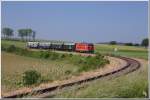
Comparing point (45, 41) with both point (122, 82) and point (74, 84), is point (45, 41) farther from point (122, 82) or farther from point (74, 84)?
point (122, 82)

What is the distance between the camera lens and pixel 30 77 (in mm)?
8023

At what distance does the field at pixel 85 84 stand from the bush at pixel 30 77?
14 cm

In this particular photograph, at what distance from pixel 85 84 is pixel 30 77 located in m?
1.09

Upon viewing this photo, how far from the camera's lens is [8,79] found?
27.5ft

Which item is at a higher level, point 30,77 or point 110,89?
point 30,77

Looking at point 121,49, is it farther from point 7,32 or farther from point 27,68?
point 7,32

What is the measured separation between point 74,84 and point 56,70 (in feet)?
2.33

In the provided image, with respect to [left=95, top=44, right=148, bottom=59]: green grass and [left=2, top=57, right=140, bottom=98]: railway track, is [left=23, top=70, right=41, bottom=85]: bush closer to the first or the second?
[left=2, top=57, right=140, bottom=98]: railway track

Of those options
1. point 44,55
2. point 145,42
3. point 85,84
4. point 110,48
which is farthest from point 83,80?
point 145,42

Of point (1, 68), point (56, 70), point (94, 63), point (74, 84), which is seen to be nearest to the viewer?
point (1, 68)

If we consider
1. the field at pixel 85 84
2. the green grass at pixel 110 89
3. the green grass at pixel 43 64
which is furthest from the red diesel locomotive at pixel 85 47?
the green grass at pixel 110 89

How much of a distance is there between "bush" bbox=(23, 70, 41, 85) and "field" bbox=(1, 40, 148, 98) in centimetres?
14

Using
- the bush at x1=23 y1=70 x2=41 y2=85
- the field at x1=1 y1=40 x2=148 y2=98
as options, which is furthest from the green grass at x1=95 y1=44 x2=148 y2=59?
the bush at x1=23 y1=70 x2=41 y2=85

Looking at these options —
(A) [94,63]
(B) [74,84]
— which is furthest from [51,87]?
(A) [94,63]
